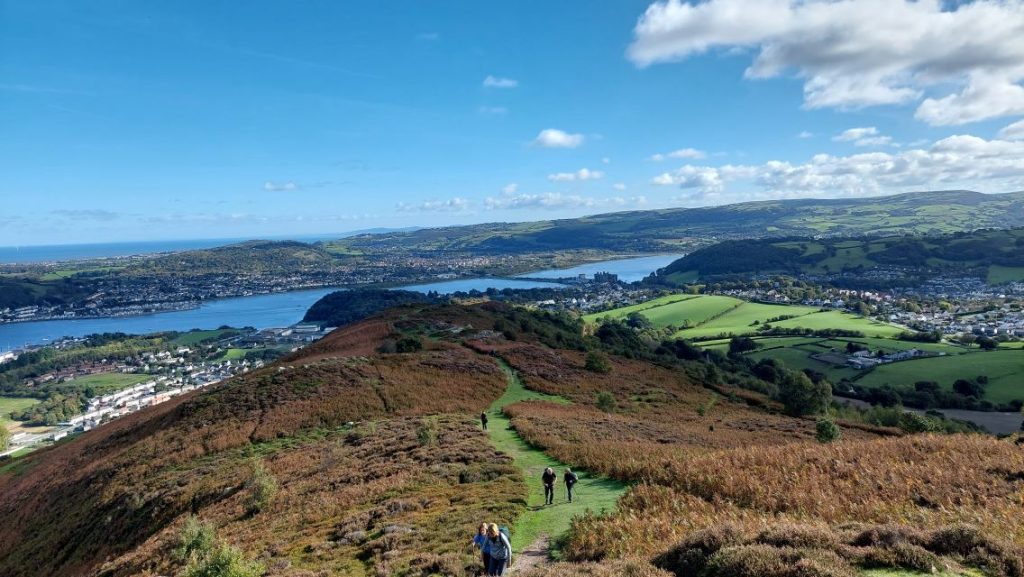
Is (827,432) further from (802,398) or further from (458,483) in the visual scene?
(458,483)

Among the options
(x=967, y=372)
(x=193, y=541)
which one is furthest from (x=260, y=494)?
(x=967, y=372)

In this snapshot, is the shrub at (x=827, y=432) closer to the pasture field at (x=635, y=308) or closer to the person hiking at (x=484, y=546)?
the person hiking at (x=484, y=546)

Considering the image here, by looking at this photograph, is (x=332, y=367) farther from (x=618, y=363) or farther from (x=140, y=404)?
(x=140, y=404)

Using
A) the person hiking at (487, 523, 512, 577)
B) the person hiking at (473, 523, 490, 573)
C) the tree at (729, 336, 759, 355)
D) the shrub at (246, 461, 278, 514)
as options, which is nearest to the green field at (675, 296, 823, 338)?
the tree at (729, 336, 759, 355)

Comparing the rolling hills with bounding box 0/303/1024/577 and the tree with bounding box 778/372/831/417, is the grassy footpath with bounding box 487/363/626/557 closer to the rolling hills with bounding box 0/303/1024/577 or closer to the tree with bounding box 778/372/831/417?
the rolling hills with bounding box 0/303/1024/577

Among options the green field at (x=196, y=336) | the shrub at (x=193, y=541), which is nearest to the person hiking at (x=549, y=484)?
the shrub at (x=193, y=541)
